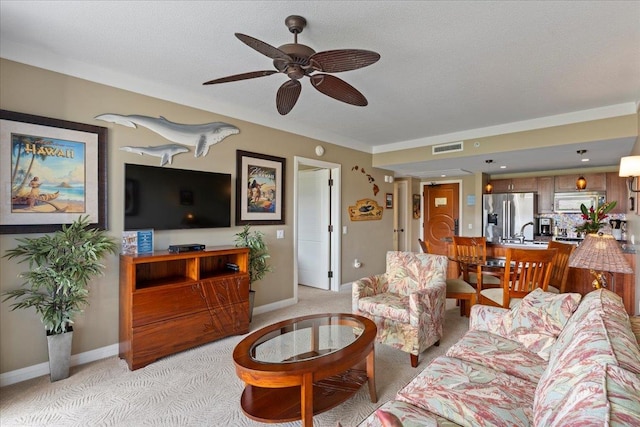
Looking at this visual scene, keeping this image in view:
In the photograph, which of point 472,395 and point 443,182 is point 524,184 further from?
point 472,395

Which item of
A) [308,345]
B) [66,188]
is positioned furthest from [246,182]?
[308,345]

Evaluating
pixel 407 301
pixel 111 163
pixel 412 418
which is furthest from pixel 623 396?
pixel 111 163

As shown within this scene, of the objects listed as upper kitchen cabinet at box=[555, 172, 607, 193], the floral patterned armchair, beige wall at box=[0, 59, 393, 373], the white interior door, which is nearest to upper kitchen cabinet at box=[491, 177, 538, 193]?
upper kitchen cabinet at box=[555, 172, 607, 193]

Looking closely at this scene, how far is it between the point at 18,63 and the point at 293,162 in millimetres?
2785

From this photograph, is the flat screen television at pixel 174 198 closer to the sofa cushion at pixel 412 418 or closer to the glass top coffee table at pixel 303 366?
the glass top coffee table at pixel 303 366

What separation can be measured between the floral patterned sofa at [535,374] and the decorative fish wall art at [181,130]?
9.73 feet

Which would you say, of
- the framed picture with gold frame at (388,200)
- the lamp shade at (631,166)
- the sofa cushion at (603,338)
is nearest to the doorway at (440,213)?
the framed picture with gold frame at (388,200)

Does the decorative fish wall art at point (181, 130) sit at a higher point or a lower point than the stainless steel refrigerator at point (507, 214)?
higher

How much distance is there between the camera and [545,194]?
6074 millimetres

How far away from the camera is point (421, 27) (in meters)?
2.10

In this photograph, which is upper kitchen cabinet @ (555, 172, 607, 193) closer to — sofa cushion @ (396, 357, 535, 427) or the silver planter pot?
sofa cushion @ (396, 357, 535, 427)

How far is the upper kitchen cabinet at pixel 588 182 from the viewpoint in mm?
5535

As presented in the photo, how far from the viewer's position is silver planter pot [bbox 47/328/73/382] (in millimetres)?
2346

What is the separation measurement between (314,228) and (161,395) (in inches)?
136
